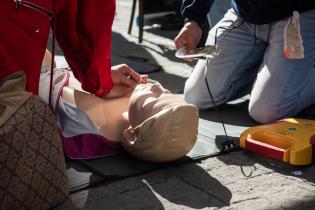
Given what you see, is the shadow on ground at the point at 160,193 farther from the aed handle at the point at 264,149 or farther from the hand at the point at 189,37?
the hand at the point at 189,37

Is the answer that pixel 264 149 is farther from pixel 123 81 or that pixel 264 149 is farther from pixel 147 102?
pixel 123 81

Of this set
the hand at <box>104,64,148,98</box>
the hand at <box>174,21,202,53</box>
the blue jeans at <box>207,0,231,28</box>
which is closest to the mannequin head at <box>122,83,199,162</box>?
the hand at <box>104,64,148,98</box>

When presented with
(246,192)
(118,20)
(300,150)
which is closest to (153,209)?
(246,192)

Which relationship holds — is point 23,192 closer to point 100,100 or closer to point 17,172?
point 17,172

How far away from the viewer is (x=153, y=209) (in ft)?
6.86

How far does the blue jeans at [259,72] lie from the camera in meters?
2.94

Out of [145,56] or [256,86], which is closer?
[256,86]

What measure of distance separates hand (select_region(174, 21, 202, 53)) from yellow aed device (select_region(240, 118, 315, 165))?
50cm

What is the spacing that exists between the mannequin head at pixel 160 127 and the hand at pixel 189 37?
49cm

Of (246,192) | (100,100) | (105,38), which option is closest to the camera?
(246,192)

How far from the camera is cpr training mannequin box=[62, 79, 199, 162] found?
7.53ft

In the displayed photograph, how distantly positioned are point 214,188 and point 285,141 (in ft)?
1.32

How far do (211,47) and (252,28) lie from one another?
15.2 inches

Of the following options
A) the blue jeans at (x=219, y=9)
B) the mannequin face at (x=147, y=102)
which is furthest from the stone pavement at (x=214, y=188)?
the blue jeans at (x=219, y=9)
